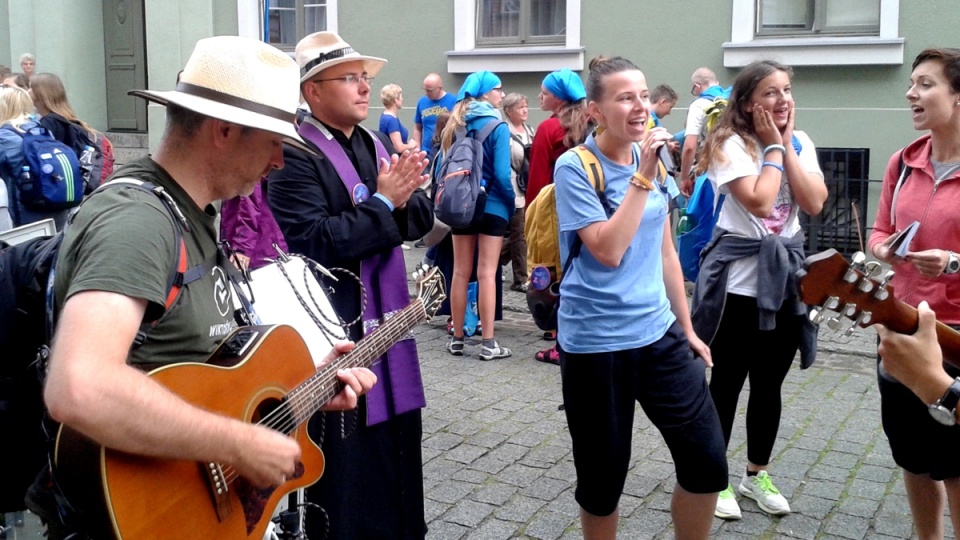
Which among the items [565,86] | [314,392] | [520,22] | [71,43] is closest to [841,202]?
[520,22]

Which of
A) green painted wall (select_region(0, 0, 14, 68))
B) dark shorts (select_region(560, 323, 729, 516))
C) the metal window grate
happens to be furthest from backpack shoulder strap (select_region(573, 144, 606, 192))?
green painted wall (select_region(0, 0, 14, 68))

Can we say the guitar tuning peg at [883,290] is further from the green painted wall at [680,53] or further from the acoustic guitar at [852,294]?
the green painted wall at [680,53]

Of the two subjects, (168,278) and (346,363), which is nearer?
(168,278)

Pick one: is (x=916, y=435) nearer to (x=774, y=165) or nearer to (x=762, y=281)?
(x=762, y=281)

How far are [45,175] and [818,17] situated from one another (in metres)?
7.38

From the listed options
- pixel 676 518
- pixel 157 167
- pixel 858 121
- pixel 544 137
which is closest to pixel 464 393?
pixel 544 137

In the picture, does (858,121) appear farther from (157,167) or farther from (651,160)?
(157,167)

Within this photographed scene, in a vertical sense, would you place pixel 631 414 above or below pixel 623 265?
below

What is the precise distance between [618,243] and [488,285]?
3912 mm

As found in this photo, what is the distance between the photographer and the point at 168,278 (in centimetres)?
201

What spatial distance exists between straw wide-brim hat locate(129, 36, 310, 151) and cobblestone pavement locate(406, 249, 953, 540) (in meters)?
2.35

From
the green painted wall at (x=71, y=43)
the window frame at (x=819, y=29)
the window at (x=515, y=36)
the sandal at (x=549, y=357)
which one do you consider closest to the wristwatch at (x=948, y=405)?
the sandal at (x=549, y=357)

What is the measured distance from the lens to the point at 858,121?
9875 millimetres

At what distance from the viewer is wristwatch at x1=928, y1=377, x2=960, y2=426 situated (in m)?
2.54
